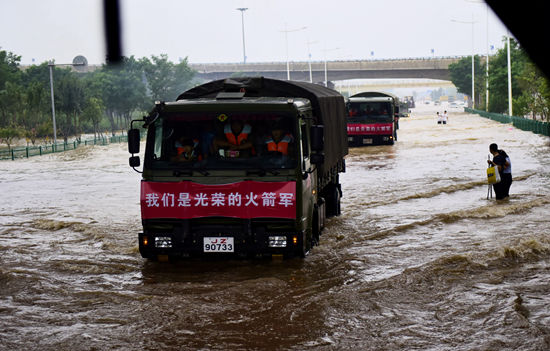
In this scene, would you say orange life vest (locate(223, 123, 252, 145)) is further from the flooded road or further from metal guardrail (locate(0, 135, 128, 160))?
metal guardrail (locate(0, 135, 128, 160))

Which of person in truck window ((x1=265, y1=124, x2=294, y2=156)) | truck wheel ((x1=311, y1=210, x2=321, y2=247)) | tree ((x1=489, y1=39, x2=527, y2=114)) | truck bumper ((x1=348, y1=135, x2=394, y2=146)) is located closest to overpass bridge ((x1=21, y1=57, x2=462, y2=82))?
tree ((x1=489, y1=39, x2=527, y2=114))

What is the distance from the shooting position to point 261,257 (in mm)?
11180

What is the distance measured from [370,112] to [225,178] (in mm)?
28723

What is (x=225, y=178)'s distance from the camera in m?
10.9

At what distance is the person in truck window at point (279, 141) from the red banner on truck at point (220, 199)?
50 centimetres

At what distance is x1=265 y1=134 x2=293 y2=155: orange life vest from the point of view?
431 inches

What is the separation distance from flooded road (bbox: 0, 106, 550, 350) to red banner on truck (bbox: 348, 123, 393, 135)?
18583 millimetres

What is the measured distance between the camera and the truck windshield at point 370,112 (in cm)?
3844

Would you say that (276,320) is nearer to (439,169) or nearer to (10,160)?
(439,169)

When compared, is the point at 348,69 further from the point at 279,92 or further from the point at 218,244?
the point at 218,244

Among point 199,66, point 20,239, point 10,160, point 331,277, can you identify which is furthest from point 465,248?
point 199,66

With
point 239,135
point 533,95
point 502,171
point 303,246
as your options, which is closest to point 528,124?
point 533,95

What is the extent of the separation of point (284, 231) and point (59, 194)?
48.3ft

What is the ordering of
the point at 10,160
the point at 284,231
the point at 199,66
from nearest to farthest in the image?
the point at 284,231 → the point at 10,160 → the point at 199,66
